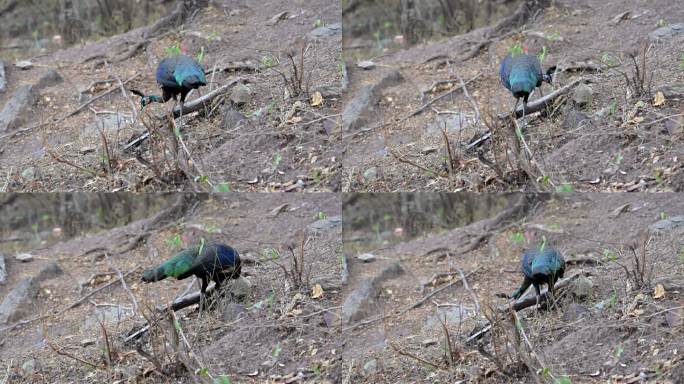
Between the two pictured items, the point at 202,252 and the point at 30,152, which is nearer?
the point at 202,252

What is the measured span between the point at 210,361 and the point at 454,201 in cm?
221

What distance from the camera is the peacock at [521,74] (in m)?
7.76

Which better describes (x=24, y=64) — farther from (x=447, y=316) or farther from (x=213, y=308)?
(x=447, y=316)

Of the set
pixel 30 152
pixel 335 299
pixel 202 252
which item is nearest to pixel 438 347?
pixel 335 299

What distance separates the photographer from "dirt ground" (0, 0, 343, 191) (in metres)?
8.09

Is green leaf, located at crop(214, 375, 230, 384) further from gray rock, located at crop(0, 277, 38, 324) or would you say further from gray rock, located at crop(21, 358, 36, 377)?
gray rock, located at crop(0, 277, 38, 324)

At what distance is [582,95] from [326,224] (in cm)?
205

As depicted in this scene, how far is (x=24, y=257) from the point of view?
28.4 feet

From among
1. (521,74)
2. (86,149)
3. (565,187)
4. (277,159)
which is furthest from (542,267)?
(86,149)

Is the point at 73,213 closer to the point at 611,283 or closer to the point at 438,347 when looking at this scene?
the point at 438,347

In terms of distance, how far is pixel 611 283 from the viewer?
314 inches

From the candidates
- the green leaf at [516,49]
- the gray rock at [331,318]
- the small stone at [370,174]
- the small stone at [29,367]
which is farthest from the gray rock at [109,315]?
the green leaf at [516,49]

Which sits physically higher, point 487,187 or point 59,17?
point 59,17

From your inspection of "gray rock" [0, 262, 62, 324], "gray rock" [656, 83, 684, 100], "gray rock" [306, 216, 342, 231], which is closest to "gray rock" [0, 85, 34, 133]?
"gray rock" [0, 262, 62, 324]
